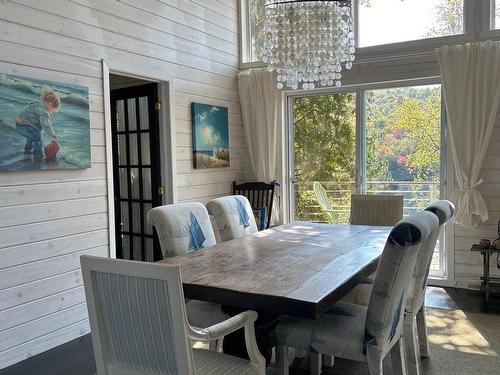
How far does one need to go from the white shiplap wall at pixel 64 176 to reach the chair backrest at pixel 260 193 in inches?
35.4

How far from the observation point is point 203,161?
15.7ft

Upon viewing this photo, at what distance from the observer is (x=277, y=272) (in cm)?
214

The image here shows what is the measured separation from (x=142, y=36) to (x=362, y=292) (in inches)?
107

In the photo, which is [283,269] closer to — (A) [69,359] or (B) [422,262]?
(B) [422,262]

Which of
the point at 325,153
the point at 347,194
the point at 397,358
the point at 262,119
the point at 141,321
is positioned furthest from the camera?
the point at 262,119

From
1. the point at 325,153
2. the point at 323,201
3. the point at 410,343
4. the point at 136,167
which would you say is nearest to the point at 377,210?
the point at 323,201

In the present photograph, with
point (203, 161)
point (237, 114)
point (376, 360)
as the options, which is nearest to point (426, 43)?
point (237, 114)

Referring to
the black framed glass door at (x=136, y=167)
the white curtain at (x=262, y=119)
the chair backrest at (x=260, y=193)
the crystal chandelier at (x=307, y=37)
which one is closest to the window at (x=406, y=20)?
the white curtain at (x=262, y=119)

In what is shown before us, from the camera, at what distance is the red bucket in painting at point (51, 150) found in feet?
10.3

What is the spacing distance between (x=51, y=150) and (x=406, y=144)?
10.6 feet

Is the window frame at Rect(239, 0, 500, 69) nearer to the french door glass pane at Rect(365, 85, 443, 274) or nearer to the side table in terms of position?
the french door glass pane at Rect(365, 85, 443, 274)

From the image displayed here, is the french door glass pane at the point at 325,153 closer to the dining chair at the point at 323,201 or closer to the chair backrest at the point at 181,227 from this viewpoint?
the dining chair at the point at 323,201

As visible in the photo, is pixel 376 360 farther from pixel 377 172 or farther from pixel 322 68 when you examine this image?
pixel 377 172

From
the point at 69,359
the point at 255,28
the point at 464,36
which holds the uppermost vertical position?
the point at 255,28
